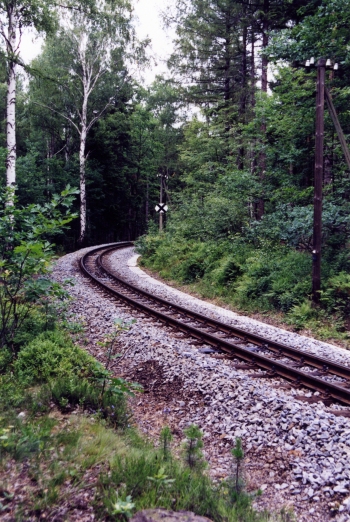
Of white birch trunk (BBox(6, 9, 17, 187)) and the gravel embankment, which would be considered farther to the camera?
white birch trunk (BBox(6, 9, 17, 187))

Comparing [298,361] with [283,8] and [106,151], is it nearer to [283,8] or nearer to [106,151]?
[283,8]

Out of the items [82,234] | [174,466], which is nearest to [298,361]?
[174,466]

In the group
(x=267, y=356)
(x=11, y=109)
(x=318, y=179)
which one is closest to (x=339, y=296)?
(x=318, y=179)

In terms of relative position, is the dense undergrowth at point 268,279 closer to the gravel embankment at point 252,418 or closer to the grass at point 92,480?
the gravel embankment at point 252,418

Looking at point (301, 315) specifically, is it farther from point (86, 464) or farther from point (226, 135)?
point (226, 135)

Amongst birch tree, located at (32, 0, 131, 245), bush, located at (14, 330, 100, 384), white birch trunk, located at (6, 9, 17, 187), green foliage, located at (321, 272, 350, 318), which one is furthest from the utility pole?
birch tree, located at (32, 0, 131, 245)

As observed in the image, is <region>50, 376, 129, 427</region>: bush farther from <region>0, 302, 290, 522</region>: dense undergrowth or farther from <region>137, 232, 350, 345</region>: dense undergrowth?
<region>137, 232, 350, 345</region>: dense undergrowth

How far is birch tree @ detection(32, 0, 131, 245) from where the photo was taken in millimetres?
23516

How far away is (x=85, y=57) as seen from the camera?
83.1 ft

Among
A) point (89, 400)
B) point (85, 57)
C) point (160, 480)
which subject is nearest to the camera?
point (160, 480)

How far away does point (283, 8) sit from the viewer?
1503 centimetres

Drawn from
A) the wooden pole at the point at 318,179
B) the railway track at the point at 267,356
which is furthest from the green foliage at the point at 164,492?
the wooden pole at the point at 318,179

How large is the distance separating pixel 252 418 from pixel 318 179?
22.5 feet

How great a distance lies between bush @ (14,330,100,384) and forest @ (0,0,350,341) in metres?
5.80
